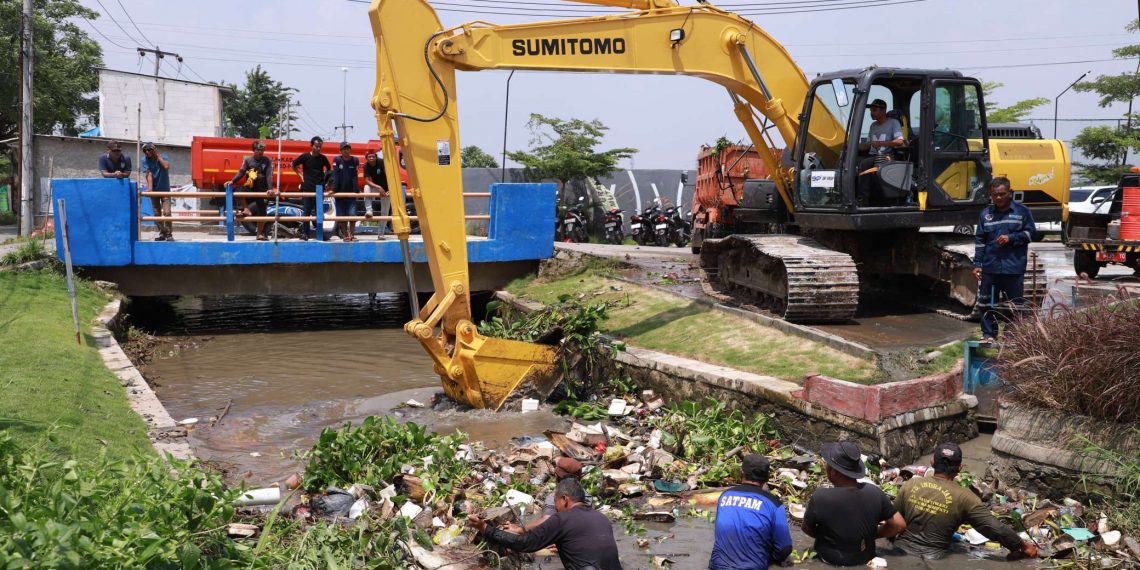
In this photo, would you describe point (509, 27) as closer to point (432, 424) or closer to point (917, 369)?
point (432, 424)

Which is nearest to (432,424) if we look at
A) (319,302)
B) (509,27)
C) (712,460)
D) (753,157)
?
(712,460)

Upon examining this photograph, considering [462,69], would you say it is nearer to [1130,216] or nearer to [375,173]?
[375,173]

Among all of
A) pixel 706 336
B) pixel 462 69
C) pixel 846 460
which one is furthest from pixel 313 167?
pixel 846 460

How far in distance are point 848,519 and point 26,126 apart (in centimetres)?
2239

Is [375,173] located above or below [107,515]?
above

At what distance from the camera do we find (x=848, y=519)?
5.96 meters

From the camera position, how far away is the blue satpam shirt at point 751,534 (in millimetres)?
5480

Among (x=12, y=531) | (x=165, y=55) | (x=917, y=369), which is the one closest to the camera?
(x=12, y=531)

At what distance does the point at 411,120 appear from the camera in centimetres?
967

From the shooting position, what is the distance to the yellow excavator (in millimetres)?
9750

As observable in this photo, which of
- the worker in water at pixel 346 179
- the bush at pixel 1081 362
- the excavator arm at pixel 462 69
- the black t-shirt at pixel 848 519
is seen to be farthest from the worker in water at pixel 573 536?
the worker in water at pixel 346 179

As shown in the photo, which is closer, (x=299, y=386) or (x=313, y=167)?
(x=299, y=386)

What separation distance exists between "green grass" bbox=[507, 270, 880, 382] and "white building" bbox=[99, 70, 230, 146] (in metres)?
24.1

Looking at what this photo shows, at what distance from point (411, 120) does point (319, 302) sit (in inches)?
439
